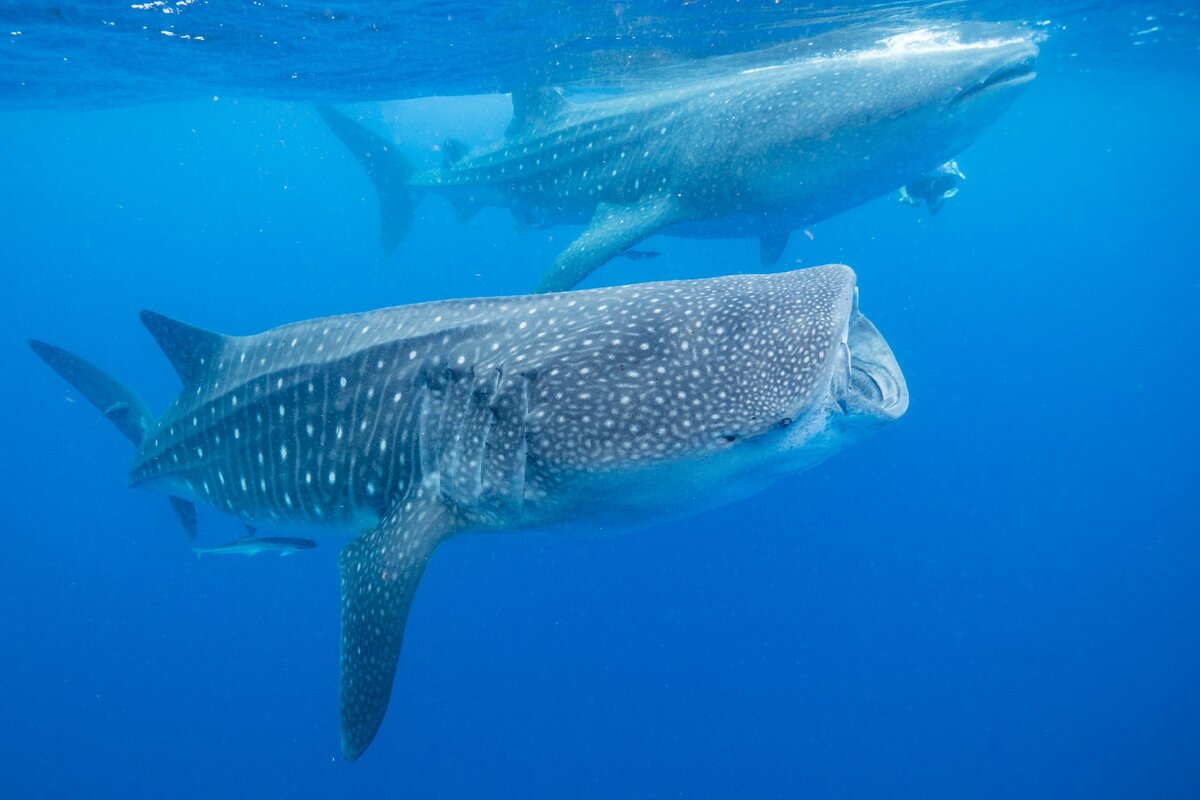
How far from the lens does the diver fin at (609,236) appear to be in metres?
7.39

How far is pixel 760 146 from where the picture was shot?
7.43 metres

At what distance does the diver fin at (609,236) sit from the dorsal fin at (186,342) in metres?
3.21

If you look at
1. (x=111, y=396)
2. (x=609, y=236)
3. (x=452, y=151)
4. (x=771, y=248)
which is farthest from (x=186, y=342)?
(x=771, y=248)

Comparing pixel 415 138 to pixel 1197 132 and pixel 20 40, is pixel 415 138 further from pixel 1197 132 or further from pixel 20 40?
pixel 1197 132

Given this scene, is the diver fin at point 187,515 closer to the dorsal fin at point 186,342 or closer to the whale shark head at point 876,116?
the dorsal fin at point 186,342

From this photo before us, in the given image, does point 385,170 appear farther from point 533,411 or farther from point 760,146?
point 533,411

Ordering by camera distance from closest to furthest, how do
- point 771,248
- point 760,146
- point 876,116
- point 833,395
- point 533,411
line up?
point 833,395 → point 533,411 → point 876,116 → point 760,146 → point 771,248

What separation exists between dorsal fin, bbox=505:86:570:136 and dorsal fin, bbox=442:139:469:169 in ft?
5.77

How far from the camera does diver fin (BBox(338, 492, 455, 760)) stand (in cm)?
340

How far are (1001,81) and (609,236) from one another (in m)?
4.54

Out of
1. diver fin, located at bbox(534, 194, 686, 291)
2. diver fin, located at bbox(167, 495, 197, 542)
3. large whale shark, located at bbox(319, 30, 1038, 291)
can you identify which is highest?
large whale shark, located at bbox(319, 30, 1038, 291)

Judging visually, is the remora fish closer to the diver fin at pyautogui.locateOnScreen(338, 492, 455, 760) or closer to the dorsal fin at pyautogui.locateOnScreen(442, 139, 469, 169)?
the diver fin at pyautogui.locateOnScreen(338, 492, 455, 760)

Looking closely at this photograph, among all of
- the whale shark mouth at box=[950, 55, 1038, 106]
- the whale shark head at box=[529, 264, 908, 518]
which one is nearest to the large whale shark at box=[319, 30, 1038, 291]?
the whale shark mouth at box=[950, 55, 1038, 106]

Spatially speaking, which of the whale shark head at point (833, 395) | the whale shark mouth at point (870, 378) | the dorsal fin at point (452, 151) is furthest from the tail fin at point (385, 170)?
the whale shark head at point (833, 395)
